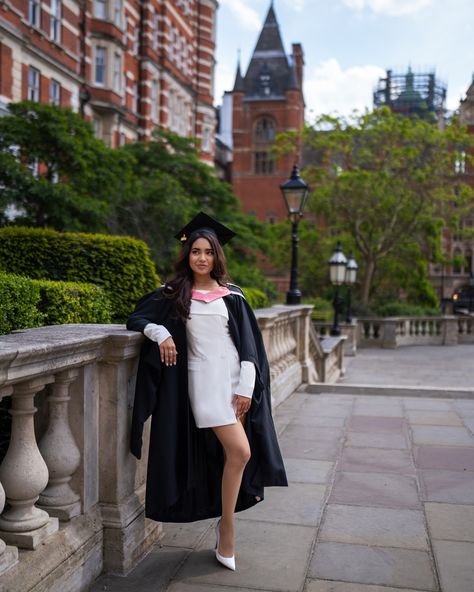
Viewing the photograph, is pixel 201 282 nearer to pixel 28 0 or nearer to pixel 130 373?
pixel 130 373

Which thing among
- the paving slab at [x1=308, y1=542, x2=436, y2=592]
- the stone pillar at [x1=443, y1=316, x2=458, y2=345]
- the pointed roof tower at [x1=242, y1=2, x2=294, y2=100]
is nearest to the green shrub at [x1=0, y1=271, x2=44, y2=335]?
the paving slab at [x1=308, y1=542, x2=436, y2=592]

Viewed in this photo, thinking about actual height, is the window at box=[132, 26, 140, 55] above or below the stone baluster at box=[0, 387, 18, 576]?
above

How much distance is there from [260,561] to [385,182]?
31063mm

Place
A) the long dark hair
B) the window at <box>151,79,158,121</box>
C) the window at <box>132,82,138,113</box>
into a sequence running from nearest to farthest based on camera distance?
the long dark hair, the window at <box>132,82,138,113</box>, the window at <box>151,79,158,121</box>

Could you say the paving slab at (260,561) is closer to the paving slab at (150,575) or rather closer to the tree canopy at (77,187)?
the paving slab at (150,575)

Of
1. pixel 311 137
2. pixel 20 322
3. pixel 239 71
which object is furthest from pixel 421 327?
pixel 239 71

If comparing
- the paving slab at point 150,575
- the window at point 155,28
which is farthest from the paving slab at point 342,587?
the window at point 155,28

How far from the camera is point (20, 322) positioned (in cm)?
464

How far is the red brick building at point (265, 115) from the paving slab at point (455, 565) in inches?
2468

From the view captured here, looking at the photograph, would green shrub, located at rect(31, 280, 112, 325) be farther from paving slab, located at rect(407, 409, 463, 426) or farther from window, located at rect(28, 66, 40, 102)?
window, located at rect(28, 66, 40, 102)

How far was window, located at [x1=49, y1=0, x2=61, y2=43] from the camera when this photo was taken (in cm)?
2821

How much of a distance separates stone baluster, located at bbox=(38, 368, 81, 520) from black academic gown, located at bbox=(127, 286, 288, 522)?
0.42 m

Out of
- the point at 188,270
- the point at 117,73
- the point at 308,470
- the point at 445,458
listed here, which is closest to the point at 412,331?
the point at 117,73

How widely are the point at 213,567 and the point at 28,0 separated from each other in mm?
26802
